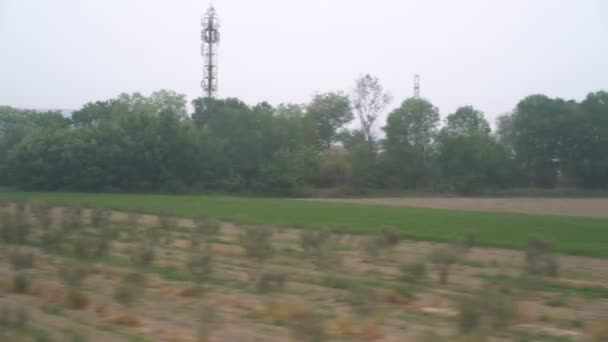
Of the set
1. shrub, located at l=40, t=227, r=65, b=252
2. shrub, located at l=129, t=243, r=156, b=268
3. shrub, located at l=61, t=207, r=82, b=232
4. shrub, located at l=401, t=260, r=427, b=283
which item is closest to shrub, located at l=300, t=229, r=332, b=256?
shrub, located at l=401, t=260, r=427, b=283

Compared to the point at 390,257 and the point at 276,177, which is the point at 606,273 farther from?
the point at 276,177

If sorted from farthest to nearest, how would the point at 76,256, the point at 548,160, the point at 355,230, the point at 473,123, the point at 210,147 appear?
the point at 473,123
the point at 548,160
the point at 210,147
the point at 355,230
the point at 76,256

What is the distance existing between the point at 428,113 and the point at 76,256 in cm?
7932

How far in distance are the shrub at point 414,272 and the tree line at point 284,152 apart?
201 ft

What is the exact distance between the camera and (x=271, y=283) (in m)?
15.2

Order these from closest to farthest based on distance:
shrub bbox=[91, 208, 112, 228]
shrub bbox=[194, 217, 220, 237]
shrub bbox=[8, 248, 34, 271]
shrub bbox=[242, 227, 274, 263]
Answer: shrub bbox=[8, 248, 34, 271] → shrub bbox=[242, 227, 274, 263] → shrub bbox=[194, 217, 220, 237] → shrub bbox=[91, 208, 112, 228]

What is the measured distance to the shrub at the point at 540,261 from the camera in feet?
61.7

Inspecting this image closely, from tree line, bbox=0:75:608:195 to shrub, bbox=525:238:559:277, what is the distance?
61116 mm

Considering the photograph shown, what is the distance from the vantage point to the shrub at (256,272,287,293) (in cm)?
1510

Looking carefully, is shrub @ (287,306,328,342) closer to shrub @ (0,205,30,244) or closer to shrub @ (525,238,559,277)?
shrub @ (525,238,559,277)

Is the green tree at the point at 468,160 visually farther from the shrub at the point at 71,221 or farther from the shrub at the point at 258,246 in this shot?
the shrub at the point at 258,246

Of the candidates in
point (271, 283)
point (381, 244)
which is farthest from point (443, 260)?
point (381, 244)

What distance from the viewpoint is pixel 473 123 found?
106000 mm

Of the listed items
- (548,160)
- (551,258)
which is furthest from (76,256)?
(548,160)
